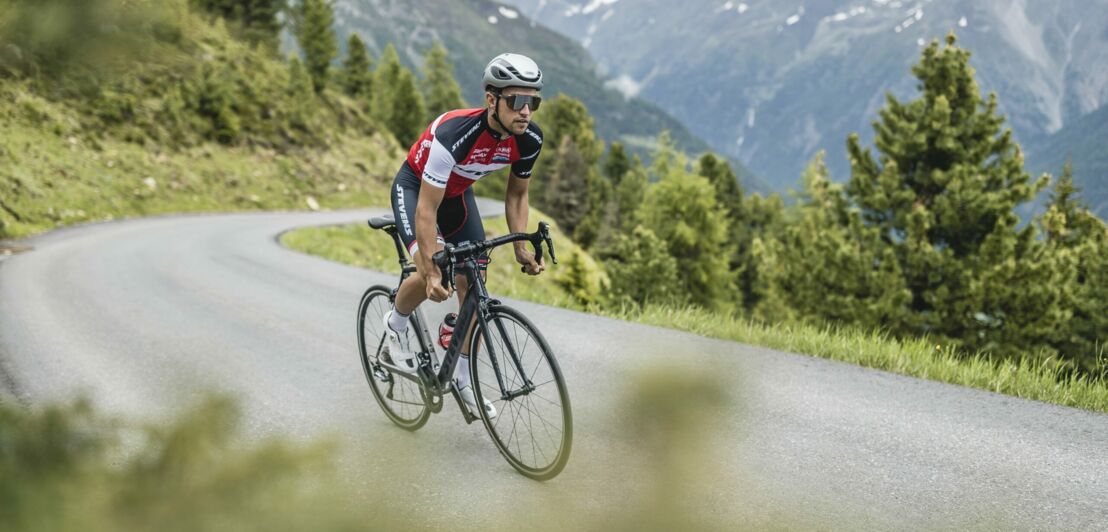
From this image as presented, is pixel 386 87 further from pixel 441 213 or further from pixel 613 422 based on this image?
pixel 613 422

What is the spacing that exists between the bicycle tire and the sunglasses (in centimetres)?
183

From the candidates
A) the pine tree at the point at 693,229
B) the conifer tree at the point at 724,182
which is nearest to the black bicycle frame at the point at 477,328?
the pine tree at the point at 693,229

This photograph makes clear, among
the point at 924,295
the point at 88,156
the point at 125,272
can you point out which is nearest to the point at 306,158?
the point at 88,156

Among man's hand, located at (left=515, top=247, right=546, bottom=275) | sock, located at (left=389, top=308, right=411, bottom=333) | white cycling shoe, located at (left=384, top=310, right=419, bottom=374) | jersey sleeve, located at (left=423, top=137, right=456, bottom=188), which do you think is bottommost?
white cycling shoe, located at (left=384, top=310, right=419, bottom=374)

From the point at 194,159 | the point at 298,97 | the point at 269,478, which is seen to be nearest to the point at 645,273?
the point at 194,159

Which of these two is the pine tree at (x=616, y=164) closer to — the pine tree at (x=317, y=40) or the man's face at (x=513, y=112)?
the pine tree at (x=317, y=40)

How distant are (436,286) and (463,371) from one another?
74 centimetres

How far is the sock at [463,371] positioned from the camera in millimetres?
4309

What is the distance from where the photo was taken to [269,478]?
1053 mm

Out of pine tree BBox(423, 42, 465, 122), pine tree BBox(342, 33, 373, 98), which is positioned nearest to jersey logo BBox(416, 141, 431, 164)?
pine tree BBox(342, 33, 373, 98)

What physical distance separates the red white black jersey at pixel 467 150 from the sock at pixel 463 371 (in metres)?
1.08

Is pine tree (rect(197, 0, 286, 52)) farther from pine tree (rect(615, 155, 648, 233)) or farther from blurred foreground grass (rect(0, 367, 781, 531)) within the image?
blurred foreground grass (rect(0, 367, 781, 531))

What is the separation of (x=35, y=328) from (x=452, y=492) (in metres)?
6.70

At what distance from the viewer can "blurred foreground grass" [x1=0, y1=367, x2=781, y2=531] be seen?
911mm
